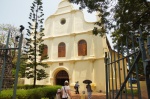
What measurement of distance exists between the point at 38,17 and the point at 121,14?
8846 millimetres

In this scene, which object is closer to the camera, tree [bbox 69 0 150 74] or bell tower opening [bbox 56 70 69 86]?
tree [bbox 69 0 150 74]

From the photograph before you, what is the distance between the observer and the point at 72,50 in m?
17.9

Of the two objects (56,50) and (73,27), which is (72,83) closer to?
(56,50)

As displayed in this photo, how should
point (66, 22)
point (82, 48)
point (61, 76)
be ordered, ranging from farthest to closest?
point (66, 22) → point (61, 76) → point (82, 48)

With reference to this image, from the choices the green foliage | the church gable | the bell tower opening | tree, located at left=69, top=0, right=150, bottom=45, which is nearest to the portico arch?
the bell tower opening

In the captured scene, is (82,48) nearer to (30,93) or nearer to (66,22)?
(66,22)

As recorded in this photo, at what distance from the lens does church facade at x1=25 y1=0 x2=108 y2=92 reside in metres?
16.3

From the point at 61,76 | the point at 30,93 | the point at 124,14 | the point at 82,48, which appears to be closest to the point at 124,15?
the point at 124,14

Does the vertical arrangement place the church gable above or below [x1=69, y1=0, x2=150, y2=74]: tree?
above

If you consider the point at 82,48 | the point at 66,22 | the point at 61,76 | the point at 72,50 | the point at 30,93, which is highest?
the point at 66,22

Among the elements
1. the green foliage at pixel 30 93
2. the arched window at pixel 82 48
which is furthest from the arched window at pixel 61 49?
the green foliage at pixel 30 93

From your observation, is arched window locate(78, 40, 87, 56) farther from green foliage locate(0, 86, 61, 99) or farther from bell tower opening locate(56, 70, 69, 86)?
green foliage locate(0, 86, 61, 99)

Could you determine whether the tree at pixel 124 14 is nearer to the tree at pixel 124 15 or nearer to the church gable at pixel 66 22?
the tree at pixel 124 15

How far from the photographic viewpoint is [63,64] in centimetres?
1808
